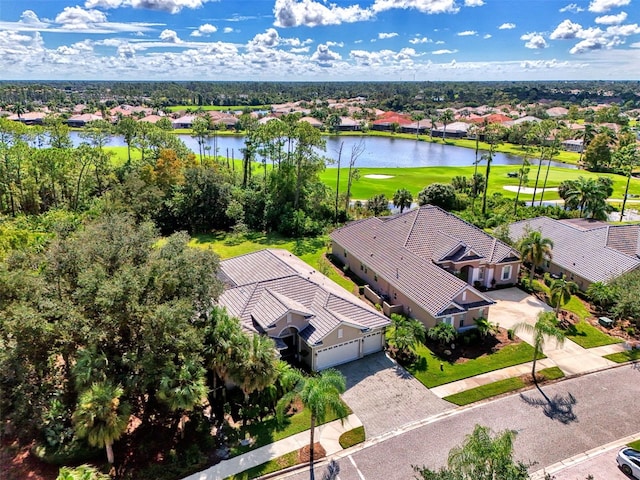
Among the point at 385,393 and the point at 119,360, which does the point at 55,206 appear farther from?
the point at 385,393

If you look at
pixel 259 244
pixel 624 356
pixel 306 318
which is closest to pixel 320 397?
pixel 306 318

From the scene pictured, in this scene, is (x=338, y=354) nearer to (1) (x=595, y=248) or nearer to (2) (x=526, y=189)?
(1) (x=595, y=248)

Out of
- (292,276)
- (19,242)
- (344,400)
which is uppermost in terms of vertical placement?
(19,242)

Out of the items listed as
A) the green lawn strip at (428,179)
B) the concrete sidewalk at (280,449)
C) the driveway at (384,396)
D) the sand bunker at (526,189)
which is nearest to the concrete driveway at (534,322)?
the driveway at (384,396)

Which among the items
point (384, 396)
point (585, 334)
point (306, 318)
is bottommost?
point (384, 396)

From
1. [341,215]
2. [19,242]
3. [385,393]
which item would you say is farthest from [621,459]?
[341,215]

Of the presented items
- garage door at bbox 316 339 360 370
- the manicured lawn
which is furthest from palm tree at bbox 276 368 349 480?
the manicured lawn
